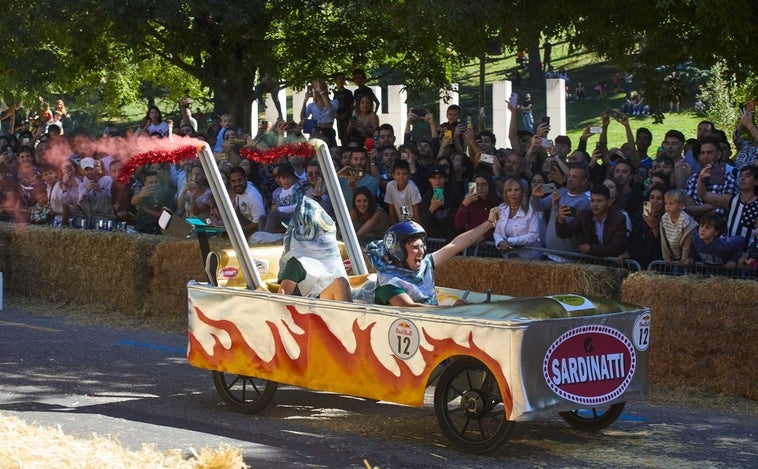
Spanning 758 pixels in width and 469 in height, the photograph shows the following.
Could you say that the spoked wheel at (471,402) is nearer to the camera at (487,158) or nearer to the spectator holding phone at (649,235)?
the spectator holding phone at (649,235)

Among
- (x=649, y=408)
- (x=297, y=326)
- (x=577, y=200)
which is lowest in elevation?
(x=649, y=408)

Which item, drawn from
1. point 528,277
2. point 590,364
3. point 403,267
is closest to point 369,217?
point 528,277

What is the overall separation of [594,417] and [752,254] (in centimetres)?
302

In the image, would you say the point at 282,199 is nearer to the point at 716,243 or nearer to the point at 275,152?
the point at 275,152

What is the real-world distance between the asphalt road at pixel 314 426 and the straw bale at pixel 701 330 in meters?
0.48

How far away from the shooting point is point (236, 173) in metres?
15.5

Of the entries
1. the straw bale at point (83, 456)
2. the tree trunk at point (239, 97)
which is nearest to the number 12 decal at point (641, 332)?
the straw bale at point (83, 456)

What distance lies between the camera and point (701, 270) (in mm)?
11656

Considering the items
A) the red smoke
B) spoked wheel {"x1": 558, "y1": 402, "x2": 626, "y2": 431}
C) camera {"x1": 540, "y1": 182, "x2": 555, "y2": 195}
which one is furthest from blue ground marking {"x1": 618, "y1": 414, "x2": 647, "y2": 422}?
the red smoke

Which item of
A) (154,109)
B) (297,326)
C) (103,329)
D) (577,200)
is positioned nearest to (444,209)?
(577,200)

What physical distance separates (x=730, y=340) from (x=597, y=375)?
2.31 m

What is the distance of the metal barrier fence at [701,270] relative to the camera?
11.2m

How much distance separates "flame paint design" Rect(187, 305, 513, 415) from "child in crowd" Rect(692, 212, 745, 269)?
3.94 m

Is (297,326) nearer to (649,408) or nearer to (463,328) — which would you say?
(463,328)
